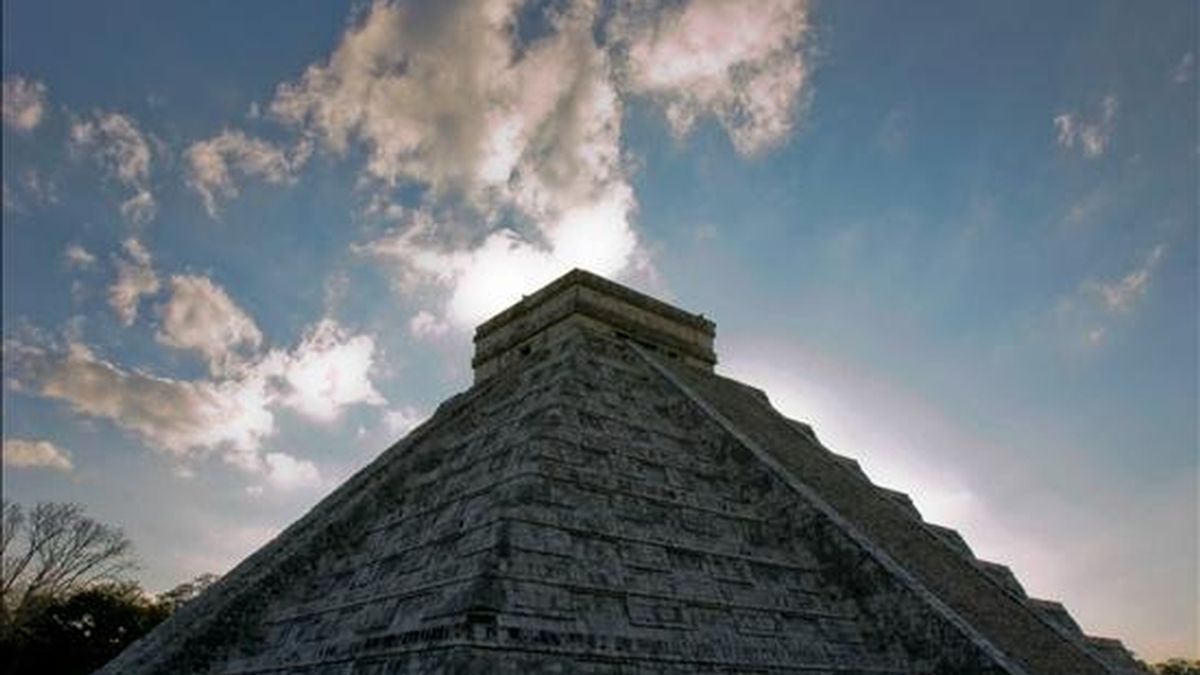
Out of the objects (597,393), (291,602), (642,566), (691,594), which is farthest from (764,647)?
(291,602)

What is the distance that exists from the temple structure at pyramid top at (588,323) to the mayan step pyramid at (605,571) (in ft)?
12.1

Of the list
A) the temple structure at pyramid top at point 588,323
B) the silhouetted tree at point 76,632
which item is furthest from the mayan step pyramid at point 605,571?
the silhouetted tree at point 76,632

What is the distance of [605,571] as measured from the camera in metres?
8.39

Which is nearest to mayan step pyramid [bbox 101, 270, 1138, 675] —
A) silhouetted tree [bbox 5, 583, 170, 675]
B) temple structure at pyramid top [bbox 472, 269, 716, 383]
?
temple structure at pyramid top [bbox 472, 269, 716, 383]

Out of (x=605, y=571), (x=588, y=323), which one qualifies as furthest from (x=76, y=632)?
(x=605, y=571)

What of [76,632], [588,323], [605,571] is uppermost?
[588,323]

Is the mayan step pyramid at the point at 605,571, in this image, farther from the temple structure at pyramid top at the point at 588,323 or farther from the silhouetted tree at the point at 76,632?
the silhouetted tree at the point at 76,632

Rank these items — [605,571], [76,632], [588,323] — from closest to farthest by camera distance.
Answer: [605,571], [588,323], [76,632]

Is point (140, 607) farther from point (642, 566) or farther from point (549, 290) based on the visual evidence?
point (642, 566)

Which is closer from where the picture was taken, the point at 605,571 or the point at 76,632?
the point at 605,571

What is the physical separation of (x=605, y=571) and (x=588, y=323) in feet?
31.4

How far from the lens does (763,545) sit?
1066 cm

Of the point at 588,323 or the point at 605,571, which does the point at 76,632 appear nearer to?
the point at 588,323

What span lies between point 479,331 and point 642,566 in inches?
485
